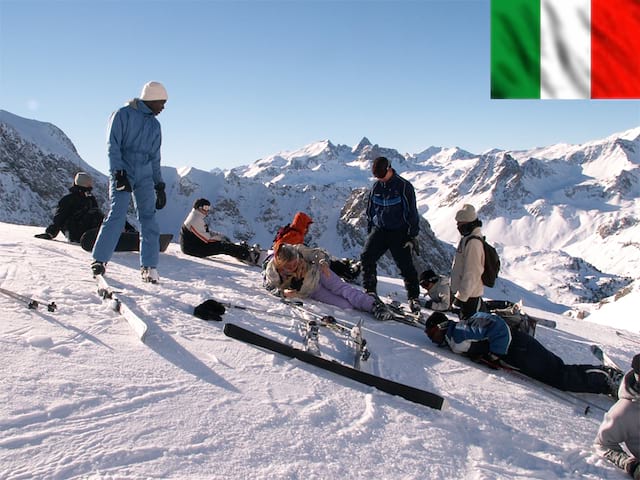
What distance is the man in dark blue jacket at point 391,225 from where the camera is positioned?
7074 mm

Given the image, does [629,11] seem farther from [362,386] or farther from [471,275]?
[362,386]

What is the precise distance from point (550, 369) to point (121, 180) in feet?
16.9

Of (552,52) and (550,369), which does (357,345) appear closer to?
(550,369)

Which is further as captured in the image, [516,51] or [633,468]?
[516,51]

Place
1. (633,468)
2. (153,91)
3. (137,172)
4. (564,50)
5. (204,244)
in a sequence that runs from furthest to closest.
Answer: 1. (204,244)
2. (137,172)
3. (153,91)
4. (564,50)
5. (633,468)

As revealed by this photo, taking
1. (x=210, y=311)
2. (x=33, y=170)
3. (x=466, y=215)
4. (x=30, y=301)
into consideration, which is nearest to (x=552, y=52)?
(x=466, y=215)

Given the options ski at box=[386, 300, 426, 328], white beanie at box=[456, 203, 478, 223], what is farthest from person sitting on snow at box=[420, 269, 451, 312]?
white beanie at box=[456, 203, 478, 223]

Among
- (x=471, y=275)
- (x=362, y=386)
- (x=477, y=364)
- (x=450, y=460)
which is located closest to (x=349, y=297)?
(x=471, y=275)

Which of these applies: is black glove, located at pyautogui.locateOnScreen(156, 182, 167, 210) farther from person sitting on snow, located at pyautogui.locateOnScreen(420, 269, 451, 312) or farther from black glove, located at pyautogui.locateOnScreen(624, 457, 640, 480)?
black glove, located at pyautogui.locateOnScreen(624, 457, 640, 480)

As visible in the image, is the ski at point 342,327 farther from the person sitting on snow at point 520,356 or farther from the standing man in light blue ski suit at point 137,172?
the standing man in light blue ski suit at point 137,172

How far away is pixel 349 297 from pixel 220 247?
4212 millimetres

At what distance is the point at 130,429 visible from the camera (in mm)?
2943

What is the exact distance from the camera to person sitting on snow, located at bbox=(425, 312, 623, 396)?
4.53 meters

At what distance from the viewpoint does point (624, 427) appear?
339 cm
